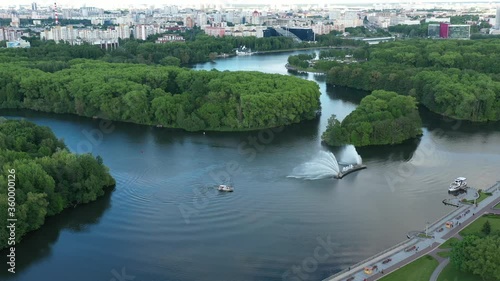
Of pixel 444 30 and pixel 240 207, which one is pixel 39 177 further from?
pixel 444 30

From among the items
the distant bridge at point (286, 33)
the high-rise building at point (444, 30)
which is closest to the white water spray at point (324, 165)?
the high-rise building at point (444, 30)

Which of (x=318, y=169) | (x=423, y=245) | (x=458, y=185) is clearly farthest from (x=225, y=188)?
(x=458, y=185)

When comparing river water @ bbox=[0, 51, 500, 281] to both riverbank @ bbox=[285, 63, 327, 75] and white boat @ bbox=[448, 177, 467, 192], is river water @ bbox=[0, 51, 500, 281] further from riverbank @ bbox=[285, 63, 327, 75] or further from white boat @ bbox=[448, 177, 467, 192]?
riverbank @ bbox=[285, 63, 327, 75]

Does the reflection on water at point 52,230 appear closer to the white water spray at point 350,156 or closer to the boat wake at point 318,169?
the boat wake at point 318,169

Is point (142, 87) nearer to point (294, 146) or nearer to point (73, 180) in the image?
point (294, 146)

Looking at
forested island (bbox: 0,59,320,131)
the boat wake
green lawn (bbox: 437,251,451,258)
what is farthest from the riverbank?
green lawn (bbox: 437,251,451,258)
